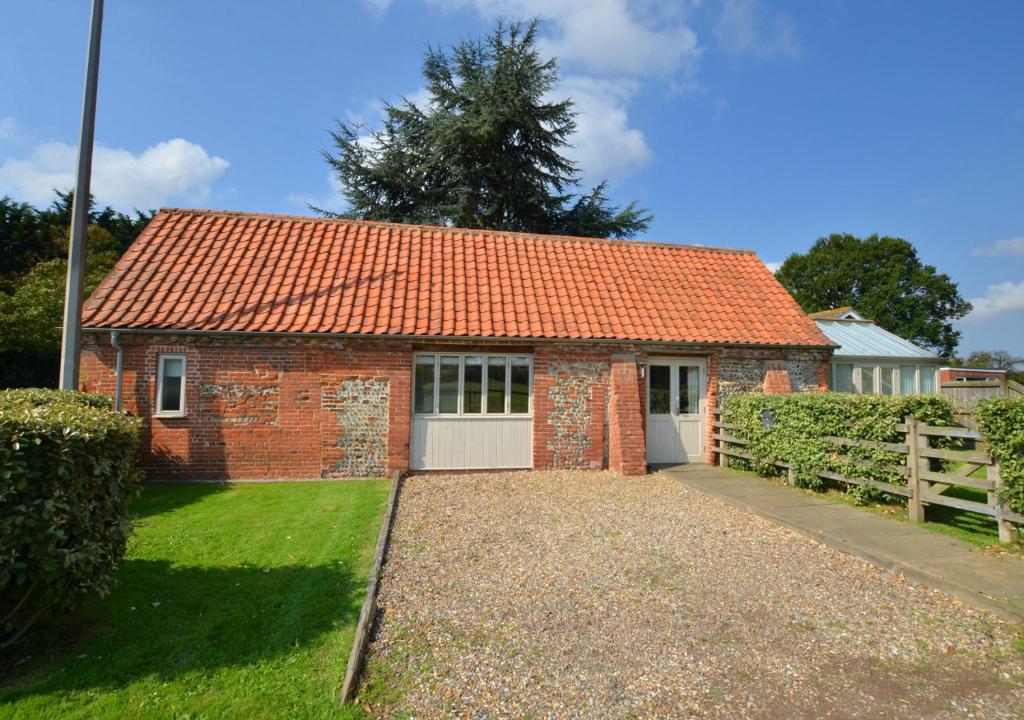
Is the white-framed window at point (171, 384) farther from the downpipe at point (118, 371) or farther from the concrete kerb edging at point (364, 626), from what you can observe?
the concrete kerb edging at point (364, 626)

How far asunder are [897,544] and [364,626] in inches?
255

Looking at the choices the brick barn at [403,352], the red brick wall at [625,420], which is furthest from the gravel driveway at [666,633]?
the brick barn at [403,352]

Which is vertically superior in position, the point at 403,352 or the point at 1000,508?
the point at 403,352

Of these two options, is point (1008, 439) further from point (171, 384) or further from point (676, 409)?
point (171, 384)

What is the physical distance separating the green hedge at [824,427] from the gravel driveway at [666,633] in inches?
104

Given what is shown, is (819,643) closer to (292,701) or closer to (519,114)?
(292,701)

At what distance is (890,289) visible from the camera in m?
48.6

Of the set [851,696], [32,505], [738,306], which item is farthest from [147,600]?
[738,306]

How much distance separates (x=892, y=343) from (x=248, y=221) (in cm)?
2108

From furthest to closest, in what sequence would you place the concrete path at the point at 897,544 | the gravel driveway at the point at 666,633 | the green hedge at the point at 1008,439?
the green hedge at the point at 1008,439 < the concrete path at the point at 897,544 < the gravel driveway at the point at 666,633

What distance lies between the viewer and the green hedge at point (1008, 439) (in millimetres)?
6164

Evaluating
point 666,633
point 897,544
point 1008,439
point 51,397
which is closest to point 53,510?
point 51,397

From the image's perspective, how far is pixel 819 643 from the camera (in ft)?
13.9

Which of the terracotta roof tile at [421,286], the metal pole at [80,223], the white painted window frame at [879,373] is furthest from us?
the white painted window frame at [879,373]
